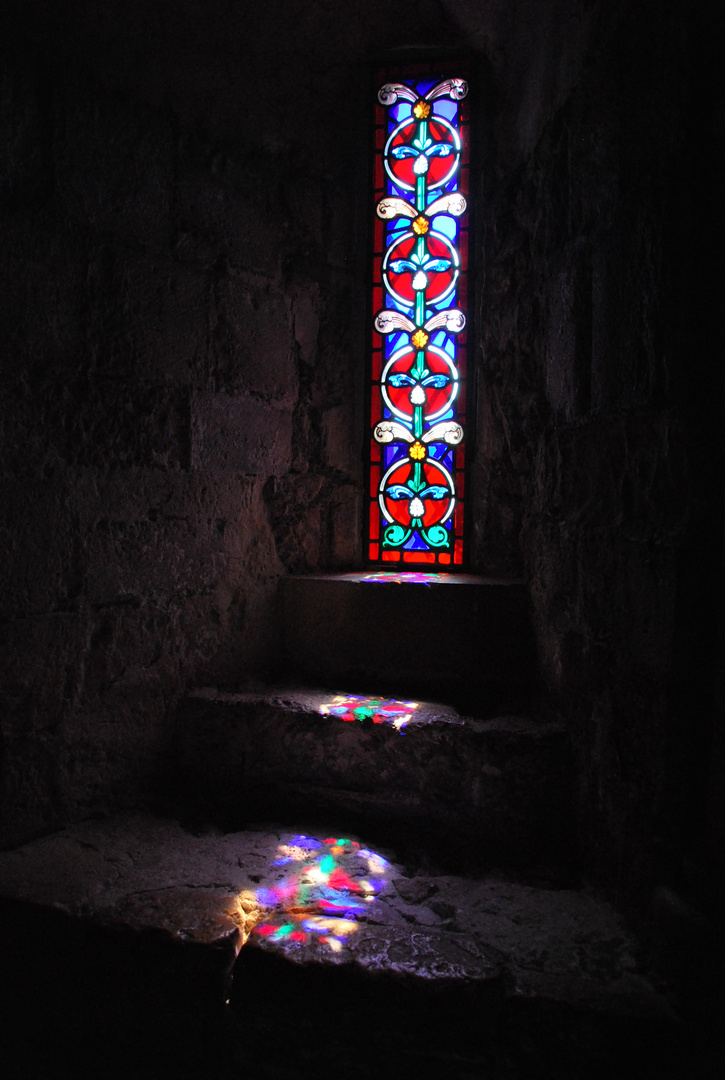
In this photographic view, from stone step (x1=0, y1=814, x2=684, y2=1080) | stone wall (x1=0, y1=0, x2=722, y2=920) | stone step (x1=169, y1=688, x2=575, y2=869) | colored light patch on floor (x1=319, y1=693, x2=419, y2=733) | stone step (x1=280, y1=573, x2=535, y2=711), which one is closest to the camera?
stone step (x1=0, y1=814, x2=684, y2=1080)

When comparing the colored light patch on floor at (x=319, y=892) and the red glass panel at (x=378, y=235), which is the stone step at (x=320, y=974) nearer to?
the colored light patch on floor at (x=319, y=892)

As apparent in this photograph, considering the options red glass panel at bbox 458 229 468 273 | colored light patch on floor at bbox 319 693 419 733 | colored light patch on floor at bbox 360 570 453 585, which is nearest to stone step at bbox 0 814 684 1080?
colored light patch on floor at bbox 319 693 419 733

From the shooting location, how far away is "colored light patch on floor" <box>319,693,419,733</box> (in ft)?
6.95

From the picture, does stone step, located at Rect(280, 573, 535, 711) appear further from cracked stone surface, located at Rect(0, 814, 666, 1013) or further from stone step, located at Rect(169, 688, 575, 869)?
cracked stone surface, located at Rect(0, 814, 666, 1013)

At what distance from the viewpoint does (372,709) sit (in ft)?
7.25

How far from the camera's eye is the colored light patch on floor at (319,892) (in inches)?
63.9

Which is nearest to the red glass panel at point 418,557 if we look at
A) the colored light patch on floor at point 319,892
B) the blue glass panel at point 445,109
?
the colored light patch on floor at point 319,892

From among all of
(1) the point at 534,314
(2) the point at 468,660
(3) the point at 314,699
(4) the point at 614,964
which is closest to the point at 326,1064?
(4) the point at 614,964

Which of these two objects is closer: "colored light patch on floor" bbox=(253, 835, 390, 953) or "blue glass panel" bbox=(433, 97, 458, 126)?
"colored light patch on floor" bbox=(253, 835, 390, 953)

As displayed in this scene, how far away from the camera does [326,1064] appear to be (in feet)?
4.95

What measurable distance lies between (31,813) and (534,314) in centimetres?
211

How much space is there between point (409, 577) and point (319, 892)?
107 centimetres

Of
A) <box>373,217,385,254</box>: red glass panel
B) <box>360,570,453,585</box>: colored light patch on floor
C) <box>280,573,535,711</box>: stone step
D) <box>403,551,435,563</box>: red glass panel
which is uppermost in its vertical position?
<box>373,217,385,254</box>: red glass panel

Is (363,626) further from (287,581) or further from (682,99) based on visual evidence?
(682,99)
